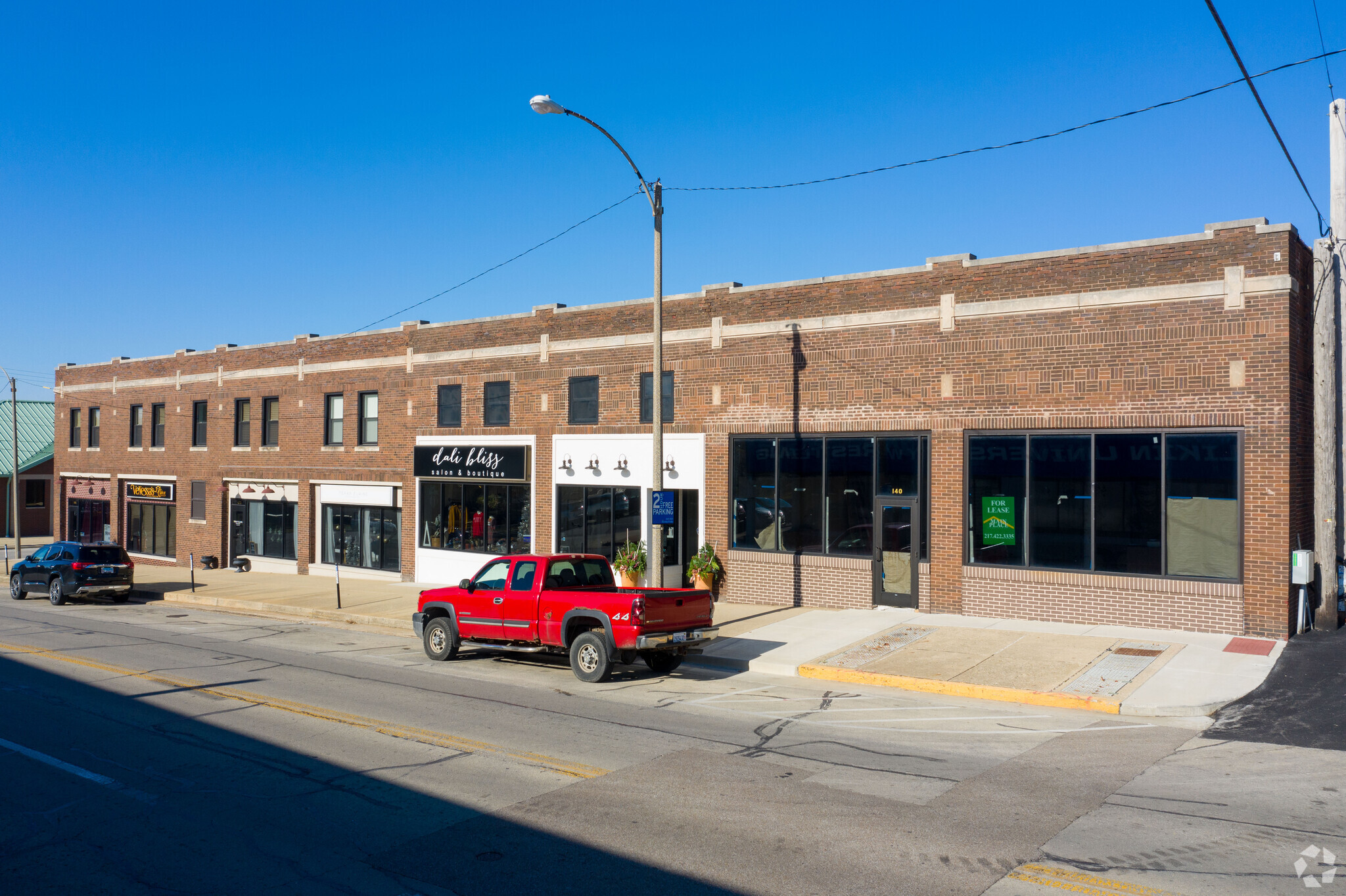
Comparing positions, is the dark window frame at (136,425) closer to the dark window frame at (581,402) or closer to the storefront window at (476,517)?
the storefront window at (476,517)

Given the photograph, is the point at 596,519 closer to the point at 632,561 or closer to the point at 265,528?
the point at 632,561

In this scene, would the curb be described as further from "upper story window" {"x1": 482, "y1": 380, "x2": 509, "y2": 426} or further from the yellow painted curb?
the yellow painted curb

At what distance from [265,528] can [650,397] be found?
18.4m

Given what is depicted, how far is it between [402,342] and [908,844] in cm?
2558

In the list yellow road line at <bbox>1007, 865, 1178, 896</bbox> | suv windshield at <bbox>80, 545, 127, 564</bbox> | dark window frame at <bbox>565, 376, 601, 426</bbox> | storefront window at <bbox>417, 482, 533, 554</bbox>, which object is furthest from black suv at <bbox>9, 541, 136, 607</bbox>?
yellow road line at <bbox>1007, 865, 1178, 896</bbox>

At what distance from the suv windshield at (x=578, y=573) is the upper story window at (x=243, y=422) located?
24467mm

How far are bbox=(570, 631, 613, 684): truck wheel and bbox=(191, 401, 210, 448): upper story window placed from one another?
94.0ft

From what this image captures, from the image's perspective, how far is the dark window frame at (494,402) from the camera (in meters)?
27.2

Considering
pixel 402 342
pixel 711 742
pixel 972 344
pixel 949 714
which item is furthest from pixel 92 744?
pixel 402 342

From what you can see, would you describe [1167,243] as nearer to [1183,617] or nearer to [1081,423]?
[1081,423]

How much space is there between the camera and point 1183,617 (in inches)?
667

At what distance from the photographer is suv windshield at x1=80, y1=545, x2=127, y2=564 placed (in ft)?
93.5

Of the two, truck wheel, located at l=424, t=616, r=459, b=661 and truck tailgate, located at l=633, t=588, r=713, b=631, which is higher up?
truck tailgate, located at l=633, t=588, r=713, b=631

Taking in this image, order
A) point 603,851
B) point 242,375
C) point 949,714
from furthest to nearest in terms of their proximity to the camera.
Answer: point 242,375, point 949,714, point 603,851
